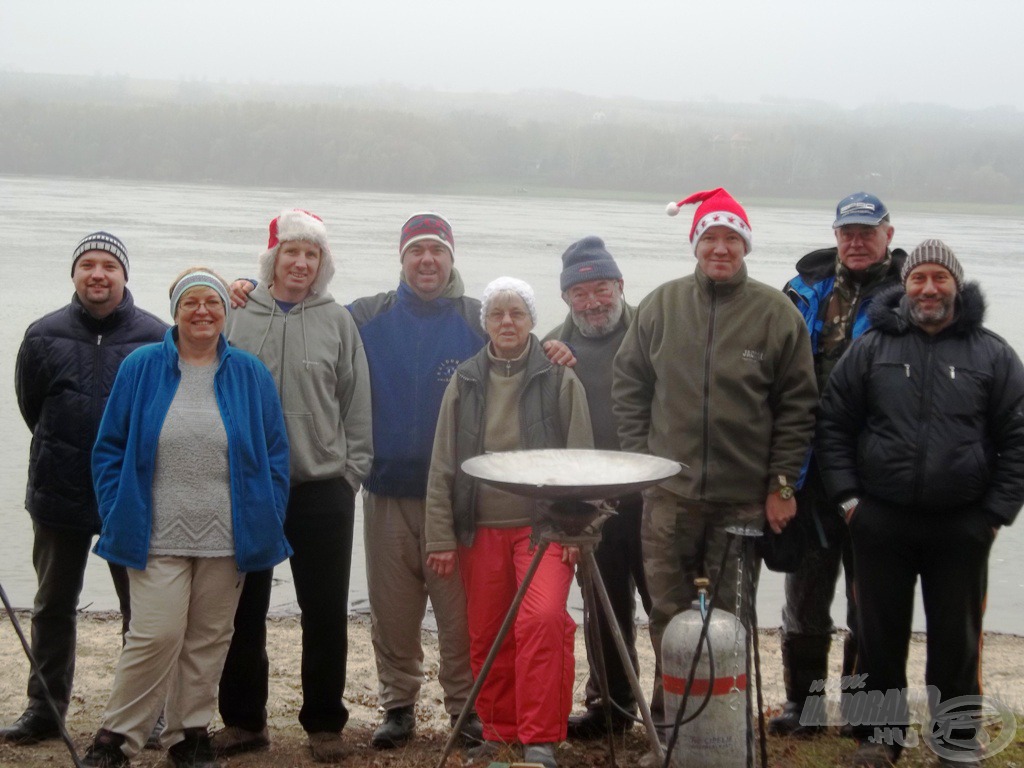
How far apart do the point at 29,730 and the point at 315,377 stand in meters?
1.72

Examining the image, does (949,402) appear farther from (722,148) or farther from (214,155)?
(722,148)

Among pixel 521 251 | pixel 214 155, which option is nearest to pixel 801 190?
pixel 214 155

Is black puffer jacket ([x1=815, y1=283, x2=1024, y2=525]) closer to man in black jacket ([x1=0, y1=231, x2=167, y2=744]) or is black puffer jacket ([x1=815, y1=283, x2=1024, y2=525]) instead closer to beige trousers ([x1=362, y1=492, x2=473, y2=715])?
beige trousers ([x1=362, y1=492, x2=473, y2=715])

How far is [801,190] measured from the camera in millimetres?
57031

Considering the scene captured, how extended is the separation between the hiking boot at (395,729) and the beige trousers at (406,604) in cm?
3

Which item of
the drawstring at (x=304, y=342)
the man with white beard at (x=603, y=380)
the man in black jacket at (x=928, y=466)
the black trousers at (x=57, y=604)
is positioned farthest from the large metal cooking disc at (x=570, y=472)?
the black trousers at (x=57, y=604)

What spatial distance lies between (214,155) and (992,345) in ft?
191

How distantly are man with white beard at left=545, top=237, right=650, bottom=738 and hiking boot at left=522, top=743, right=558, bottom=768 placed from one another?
0.59 metres

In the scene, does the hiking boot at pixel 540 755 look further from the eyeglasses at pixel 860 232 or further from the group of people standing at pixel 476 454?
the eyeglasses at pixel 860 232

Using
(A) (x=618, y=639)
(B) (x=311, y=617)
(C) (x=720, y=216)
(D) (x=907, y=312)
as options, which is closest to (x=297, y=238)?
(B) (x=311, y=617)

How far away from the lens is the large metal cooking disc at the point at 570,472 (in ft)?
11.1

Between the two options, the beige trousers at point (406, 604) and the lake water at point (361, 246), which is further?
the lake water at point (361, 246)

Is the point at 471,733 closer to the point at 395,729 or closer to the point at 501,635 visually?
the point at 395,729

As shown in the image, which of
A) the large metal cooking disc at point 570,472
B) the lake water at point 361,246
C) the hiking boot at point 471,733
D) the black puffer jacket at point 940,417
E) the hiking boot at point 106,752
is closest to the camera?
the large metal cooking disc at point 570,472
